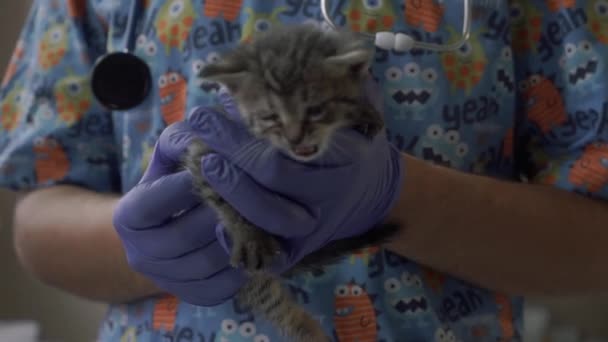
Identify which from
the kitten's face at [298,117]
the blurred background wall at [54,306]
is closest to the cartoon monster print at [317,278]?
the kitten's face at [298,117]

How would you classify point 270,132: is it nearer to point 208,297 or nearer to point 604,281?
point 208,297

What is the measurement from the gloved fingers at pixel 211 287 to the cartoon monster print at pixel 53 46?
44 centimetres

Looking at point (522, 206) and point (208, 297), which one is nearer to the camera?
point (208, 297)

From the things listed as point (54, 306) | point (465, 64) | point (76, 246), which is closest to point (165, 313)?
point (76, 246)

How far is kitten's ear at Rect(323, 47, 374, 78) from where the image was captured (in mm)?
696

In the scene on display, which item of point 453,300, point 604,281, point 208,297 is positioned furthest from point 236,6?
point 604,281

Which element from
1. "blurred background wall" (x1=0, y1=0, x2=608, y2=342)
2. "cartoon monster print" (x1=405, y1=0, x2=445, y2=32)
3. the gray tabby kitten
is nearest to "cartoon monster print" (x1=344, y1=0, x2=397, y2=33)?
"cartoon monster print" (x1=405, y1=0, x2=445, y2=32)

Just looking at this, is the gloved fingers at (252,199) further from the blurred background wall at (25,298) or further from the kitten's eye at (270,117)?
the blurred background wall at (25,298)

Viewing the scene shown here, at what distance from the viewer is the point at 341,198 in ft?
2.55

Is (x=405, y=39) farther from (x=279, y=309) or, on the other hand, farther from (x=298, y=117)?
(x=279, y=309)

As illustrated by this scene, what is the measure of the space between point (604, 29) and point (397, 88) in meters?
0.31

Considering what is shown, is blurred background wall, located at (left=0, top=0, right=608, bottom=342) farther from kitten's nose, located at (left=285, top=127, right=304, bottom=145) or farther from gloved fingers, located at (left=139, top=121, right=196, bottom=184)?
kitten's nose, located at (left=285, top=127, right=304, bottom=145)

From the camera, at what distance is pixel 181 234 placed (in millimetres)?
818

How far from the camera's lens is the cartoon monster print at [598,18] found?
38.0 inches
